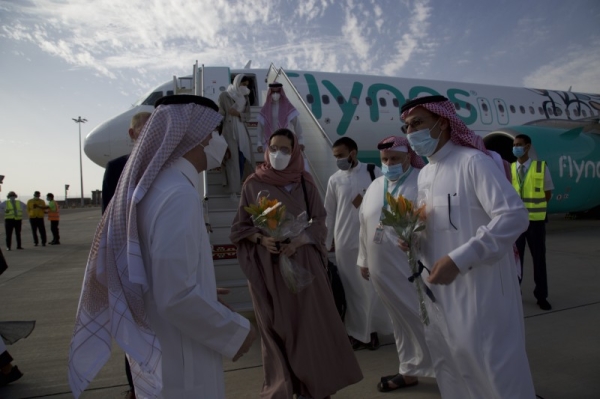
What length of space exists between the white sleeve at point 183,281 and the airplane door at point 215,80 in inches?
299

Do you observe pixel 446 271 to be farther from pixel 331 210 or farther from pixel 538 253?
pixel 538 253

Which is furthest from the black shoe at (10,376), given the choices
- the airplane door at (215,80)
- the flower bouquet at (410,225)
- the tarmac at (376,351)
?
the airplane door at (215,80)

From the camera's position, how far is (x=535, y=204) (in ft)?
15.6

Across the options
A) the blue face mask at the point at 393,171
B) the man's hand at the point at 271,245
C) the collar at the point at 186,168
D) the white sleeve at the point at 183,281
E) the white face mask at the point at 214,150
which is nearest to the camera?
the white sleeve at the point at 183,281

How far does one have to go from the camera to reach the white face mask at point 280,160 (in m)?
2.77

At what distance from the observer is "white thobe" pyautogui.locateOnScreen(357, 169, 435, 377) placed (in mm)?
2828

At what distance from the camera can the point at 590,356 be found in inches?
128

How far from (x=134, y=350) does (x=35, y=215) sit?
42.6 ft

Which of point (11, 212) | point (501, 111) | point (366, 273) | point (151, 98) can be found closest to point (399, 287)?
point (366, 273)

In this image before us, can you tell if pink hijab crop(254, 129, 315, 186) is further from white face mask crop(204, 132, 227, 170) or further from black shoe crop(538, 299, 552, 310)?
black shoe crop(538, 299, 552, 310)

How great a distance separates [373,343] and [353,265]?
698 mm

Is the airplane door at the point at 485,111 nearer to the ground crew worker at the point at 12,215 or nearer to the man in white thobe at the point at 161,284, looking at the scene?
the man in white thobe at the point at 161,284

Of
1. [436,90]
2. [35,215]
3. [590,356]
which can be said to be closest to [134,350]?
[590,356]

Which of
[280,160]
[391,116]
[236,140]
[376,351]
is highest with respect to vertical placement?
[391,116]
